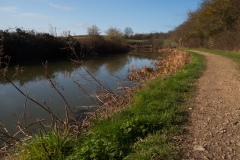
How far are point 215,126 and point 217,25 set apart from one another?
3119 centimetres

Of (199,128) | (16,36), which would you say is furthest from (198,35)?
(199,128)

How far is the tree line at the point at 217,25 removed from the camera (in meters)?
28.9

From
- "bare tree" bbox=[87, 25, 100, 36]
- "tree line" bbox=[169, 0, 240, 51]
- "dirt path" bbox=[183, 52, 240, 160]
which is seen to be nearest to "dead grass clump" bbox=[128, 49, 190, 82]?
"dirt path" bbox=[183, 52, 240, 160]

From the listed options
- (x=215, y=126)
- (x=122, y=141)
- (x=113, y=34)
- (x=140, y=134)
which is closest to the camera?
(x=122, y=141)

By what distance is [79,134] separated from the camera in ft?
17.9

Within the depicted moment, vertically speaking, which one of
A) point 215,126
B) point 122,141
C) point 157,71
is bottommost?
point 157,71

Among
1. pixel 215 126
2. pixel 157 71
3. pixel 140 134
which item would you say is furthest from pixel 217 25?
pixel 140 134

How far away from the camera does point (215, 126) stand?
17.9 feet

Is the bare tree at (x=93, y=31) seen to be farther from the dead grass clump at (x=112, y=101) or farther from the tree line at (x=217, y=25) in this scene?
the dead grass clump at (x=112, y=101)

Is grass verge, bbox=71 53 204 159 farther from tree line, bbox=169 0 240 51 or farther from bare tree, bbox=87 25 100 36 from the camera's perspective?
bare tree, bbox=87 25 100 36

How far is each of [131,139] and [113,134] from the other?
1.08 ft

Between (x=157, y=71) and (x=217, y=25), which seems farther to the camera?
(x=217, y=25)

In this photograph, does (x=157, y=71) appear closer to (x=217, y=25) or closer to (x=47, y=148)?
(x=47, y=148)

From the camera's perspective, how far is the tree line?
28934mm
